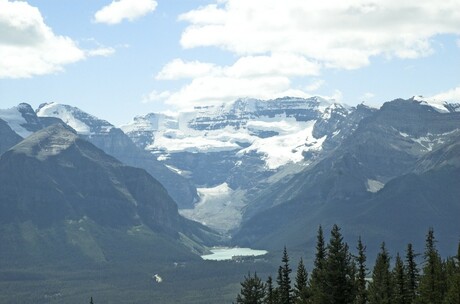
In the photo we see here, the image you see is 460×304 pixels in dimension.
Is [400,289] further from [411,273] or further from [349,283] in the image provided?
[349,283]

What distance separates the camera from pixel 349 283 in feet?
335

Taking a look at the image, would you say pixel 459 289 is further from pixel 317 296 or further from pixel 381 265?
pixel 381 265

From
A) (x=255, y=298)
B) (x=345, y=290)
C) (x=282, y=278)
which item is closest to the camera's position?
(x=345, y=290)

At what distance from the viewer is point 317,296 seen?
104 metres

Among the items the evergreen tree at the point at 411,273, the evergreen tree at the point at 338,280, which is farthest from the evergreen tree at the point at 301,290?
the evergreen tree at the point at 338,280

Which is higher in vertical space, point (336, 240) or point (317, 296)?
point (336, 240)

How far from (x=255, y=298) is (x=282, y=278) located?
57.0 feet

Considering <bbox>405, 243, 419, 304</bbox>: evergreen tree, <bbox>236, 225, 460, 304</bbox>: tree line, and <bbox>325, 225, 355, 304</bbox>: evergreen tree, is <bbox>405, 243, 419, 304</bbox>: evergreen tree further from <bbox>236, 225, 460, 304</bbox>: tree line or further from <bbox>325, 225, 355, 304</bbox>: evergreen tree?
<bbox>325, 225, 355, 304</bbox>: evergreen tree

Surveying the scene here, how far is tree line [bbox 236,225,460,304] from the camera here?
102m

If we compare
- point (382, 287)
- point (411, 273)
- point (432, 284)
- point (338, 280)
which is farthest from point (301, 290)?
point (338, 280)

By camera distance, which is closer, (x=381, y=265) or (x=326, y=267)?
(x=326, y=267)

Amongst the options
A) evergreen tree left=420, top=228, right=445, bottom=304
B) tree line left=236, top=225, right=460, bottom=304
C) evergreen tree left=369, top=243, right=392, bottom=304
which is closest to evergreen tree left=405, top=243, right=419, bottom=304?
tree line left=236, top=225, right=460, bottom=304

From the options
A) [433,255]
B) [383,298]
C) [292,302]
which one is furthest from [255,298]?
[433,255]

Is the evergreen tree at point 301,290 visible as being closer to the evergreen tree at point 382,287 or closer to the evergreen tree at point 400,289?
the evergreen tree at point 382,287
